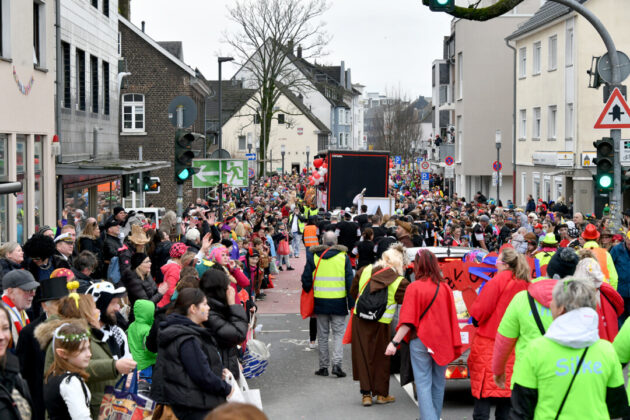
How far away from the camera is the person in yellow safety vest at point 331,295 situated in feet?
38.1

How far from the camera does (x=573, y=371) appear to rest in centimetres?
517

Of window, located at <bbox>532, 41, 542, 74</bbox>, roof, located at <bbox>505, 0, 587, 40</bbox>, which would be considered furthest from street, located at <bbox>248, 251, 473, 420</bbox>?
window, located at <bbox>532, 41, 542, 74</bbox>

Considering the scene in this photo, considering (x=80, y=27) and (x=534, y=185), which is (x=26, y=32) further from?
(x=534, y=185)

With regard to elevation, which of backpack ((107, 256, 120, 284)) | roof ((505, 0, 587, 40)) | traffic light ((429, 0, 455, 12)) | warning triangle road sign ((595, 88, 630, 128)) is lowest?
backpack ((107, 256, 120, 284))

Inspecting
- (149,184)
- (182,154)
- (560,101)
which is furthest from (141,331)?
(560,101)

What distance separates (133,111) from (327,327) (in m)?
36.3

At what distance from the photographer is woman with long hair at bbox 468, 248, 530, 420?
8133mm

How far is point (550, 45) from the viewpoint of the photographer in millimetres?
39375

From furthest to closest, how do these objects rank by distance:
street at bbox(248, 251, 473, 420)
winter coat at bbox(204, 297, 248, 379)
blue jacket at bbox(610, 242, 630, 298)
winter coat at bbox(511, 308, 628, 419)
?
blue jacket at bbox(610, 242, 630, 298), street at bbox(248, 251, 473, 420), winter coat at bbox(204, 297, 248, 379), winter coat at bbox(511, 308, 628, 419)

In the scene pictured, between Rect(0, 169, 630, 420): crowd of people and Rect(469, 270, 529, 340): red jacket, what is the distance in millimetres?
11

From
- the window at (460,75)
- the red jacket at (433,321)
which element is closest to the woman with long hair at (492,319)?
the red jacket at (433,321)

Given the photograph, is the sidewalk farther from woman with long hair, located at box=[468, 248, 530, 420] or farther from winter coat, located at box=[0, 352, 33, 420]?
winter coat, located at box=[0, 352, 33, 420]

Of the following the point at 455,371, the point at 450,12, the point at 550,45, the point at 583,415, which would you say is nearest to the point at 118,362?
the point at 583,415

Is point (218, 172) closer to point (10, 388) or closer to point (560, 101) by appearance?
point (10, 388)
